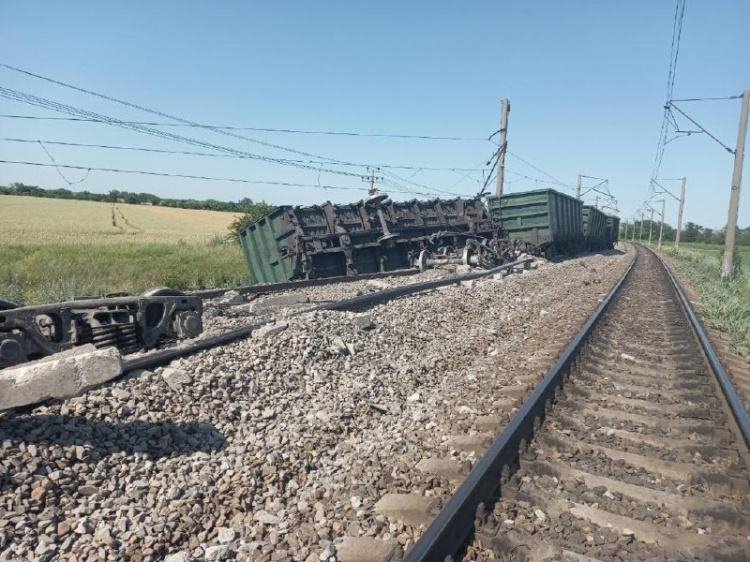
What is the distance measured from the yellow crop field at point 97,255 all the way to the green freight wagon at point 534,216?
1079cm

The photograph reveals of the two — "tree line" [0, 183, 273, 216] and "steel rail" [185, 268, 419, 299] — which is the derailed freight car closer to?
"steel rail" [185, 268, 419, 299]

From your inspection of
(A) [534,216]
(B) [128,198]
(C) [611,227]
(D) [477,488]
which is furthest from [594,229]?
(B) [128,198]

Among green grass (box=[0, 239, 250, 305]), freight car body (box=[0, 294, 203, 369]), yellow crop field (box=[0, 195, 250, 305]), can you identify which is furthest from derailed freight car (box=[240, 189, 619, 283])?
freight car body (box=[0, 294, 203, 369])

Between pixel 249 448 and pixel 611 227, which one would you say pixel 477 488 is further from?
pixel 611 227

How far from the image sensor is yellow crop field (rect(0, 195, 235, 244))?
3762 cm

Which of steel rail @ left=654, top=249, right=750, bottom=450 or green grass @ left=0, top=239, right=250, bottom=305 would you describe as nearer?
steel rail @ left=654, top=249, right=750, bottom=450

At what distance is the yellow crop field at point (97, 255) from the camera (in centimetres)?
1404

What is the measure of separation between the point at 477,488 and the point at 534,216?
1943 cm

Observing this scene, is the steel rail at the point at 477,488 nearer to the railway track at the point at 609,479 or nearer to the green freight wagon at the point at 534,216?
the railway track at the point at 609,479

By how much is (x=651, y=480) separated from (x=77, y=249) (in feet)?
97.9

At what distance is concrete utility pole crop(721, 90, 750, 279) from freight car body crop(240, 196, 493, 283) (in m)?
9.54

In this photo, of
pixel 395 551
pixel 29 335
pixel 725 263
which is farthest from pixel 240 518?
pixel 725 263

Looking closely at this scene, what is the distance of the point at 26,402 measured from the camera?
338 centimetres

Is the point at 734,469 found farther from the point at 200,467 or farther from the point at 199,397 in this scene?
the point at 199,397
